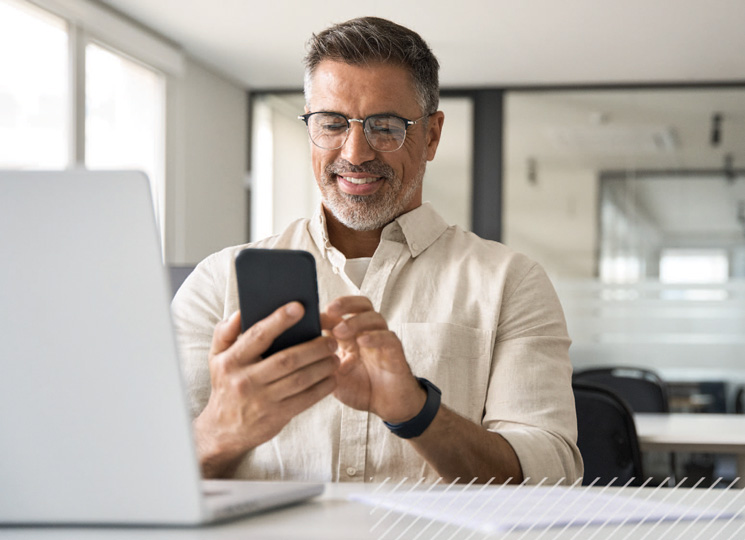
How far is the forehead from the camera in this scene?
1.49 m

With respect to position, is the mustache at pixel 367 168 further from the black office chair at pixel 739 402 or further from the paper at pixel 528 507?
the black office chair at pixel 739 402

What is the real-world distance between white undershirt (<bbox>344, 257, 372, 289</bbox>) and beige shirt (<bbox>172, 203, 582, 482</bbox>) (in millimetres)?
39

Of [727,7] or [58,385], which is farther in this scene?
[727,7]

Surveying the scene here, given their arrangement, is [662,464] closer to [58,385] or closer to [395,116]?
[395,116]

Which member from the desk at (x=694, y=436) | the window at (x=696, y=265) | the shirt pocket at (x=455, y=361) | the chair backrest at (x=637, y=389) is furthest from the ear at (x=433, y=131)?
the window at (x=696, y=265)

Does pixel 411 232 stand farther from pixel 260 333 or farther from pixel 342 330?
pixel 260 333

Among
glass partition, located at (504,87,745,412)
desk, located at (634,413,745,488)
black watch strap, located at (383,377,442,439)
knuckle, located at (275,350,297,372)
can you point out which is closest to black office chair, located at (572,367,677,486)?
desk, located at (634,413,745,488)

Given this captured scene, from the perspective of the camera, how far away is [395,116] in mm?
1509

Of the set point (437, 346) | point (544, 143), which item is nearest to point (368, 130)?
point (437, 346)

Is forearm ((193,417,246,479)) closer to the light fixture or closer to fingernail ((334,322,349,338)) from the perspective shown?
fingernail ((334,322,349,338))

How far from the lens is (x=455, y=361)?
1371mm

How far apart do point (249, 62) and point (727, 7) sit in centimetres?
294

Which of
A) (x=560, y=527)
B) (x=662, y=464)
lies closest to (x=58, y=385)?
(x=560, y=527)

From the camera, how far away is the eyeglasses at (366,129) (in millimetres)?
1498
